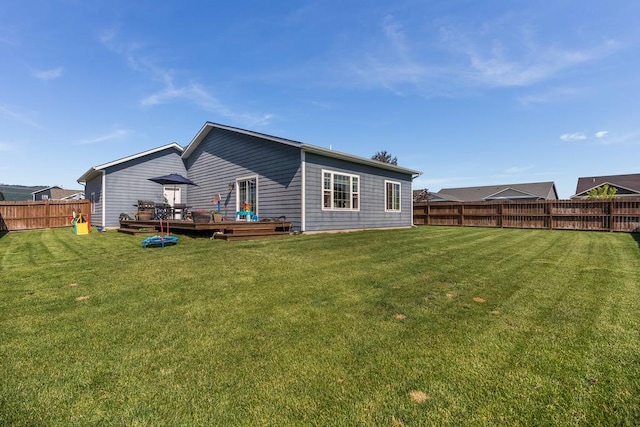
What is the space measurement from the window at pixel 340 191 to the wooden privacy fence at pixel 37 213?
11984 millimetres

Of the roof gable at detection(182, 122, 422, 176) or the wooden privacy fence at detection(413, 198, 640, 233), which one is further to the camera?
the wooden privacy fence at detection(413, 198, 640, 233)

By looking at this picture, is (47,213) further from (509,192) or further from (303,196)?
(509,192)

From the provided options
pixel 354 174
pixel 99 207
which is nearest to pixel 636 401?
pixel 354 174

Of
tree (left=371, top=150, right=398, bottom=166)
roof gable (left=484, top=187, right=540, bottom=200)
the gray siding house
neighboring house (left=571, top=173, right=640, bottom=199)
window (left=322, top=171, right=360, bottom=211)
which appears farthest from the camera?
tree (left=371, top=150, right=398, bottom=166)

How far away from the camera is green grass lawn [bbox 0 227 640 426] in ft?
5.59

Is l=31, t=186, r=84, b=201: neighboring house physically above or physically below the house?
above

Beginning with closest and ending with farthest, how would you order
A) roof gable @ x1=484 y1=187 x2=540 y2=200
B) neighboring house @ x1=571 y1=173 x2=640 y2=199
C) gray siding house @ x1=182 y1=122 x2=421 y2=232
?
gray siding house @ x1=182 y1=122 x2=421 y2=232, neighboring house @ x1=571 y1=173 x2=640 y2=199, roof gable @ x1=484 y1=187 x2=540 y2=200

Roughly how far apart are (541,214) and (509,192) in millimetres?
20305

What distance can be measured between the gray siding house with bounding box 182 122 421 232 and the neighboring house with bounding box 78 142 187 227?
1.10 meters

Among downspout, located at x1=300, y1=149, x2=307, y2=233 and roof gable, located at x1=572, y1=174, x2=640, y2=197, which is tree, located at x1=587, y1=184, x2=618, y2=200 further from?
downspout, located at x1=300, y1=149, x2=307, y2=233

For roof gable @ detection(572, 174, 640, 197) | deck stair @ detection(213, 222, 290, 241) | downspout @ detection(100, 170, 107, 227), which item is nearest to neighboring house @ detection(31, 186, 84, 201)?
downspout @ detection(100, 170, 107, 227)

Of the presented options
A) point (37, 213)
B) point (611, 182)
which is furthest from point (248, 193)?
point (611, 182)

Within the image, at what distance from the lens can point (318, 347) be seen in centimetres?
244

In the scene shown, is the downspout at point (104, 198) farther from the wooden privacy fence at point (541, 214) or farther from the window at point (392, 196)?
the wooden privacy fence at point (541, 214)
